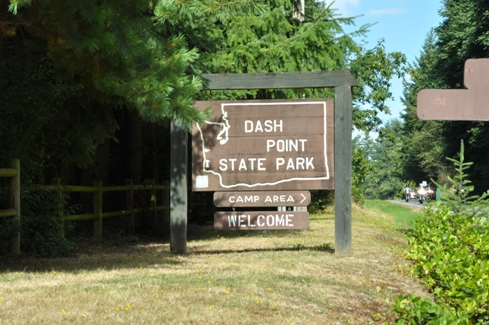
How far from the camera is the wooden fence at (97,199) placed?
11.7 m

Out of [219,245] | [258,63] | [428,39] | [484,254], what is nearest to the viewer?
[484,254]

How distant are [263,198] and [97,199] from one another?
4954 millimetres

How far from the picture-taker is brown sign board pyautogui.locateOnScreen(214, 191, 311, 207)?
12664mm

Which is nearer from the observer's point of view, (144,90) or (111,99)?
(144,90)

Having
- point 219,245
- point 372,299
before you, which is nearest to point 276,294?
point 372,299

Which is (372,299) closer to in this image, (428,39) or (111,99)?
(111,99)

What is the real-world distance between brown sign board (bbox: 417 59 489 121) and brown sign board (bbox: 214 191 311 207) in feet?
24.8

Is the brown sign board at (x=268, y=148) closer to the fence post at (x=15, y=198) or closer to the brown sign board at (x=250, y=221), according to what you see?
the brown sign board at (x=250, y=221)

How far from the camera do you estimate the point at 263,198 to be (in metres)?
12.7

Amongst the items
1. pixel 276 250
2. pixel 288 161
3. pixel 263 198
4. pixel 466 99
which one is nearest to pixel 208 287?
pixel 466 99

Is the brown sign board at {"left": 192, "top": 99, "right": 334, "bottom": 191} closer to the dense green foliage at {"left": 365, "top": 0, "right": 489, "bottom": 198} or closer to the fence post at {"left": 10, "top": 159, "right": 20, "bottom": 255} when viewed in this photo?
the fence post at {"left": 10, "top": 159, "right": 20, "bottom": 255}

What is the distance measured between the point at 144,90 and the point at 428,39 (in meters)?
108

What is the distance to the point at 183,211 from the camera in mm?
12688

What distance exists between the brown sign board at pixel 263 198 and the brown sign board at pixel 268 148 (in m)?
0.09
